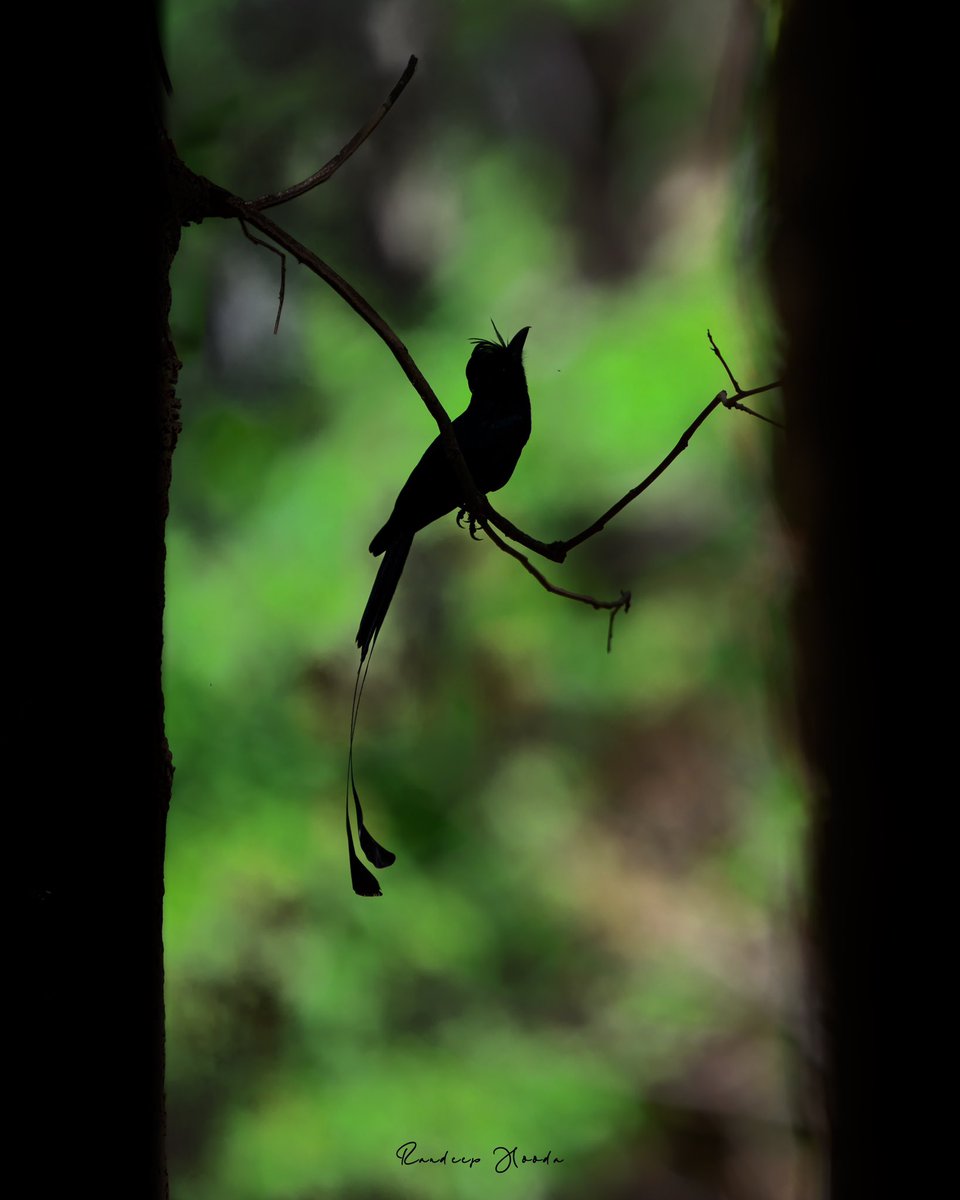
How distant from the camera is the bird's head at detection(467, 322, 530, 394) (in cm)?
124

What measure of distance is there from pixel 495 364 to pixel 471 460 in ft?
0.43

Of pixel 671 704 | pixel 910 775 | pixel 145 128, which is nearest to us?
pixel 910 775

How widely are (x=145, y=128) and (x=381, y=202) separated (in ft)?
3.21

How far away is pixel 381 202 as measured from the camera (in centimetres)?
142

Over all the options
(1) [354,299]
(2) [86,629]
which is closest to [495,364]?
(1) [354,299]

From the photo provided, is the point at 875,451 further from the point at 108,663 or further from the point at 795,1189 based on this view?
the point at 795,1189

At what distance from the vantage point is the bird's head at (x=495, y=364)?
124cm

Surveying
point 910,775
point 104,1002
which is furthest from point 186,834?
point 910,775
